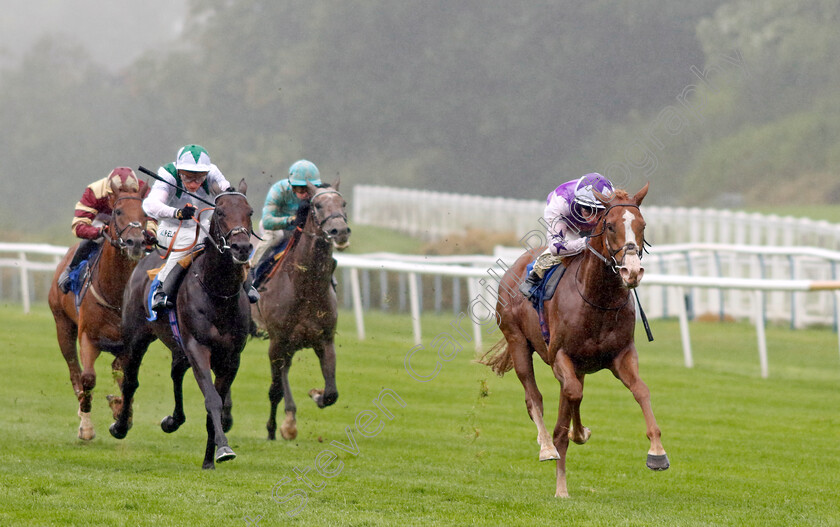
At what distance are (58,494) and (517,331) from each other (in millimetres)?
2986

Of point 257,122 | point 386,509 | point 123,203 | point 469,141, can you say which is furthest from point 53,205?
point 386,509

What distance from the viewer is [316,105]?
119 ft

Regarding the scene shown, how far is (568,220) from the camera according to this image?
7.09 metres

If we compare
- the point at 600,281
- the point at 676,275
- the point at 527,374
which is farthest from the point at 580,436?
the point at 676,275

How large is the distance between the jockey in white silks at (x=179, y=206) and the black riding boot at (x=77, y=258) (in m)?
1.31

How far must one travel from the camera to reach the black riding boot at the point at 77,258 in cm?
887

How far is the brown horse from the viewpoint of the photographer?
616 centimetres

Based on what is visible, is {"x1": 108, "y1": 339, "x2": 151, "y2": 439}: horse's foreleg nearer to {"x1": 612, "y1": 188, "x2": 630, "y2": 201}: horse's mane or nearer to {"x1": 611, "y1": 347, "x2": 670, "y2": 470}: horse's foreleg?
{"x1": 611, "y1": 347, "x2": 670, "y2": 470}: horse's foreleg

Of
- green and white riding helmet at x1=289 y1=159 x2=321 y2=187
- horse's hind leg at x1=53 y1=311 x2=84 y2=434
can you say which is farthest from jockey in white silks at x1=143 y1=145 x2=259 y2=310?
horse's hind leg at x1=53 y1=311 x2=84 y2=434

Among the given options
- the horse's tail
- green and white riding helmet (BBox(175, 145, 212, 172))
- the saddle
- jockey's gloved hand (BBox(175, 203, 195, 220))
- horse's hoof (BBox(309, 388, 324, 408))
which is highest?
green and white riding helmet (BBox(175, 145, 212, 172))

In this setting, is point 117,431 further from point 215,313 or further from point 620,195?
point 620,195

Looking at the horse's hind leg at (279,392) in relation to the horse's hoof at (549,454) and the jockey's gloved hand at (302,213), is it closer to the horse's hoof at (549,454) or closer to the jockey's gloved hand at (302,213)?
the jockey's gloved hand at (302,213)

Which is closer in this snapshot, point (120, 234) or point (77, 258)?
point (120, 234)

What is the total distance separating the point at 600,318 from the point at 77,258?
418cm
